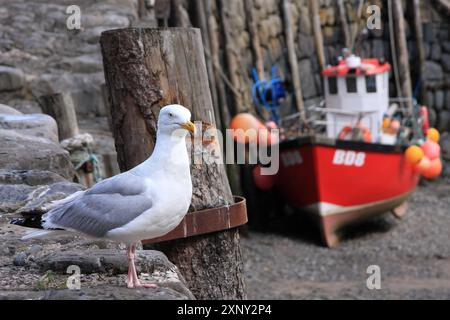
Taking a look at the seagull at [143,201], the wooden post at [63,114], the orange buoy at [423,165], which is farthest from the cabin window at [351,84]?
the seagull at [143,201]

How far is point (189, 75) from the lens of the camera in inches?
156

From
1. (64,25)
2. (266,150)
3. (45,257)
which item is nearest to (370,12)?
(266,150)

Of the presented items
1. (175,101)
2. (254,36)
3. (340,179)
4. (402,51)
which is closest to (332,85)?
(254,36)

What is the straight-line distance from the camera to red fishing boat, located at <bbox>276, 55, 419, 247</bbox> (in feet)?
33.7

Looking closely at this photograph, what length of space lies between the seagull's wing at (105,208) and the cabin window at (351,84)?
8.30m

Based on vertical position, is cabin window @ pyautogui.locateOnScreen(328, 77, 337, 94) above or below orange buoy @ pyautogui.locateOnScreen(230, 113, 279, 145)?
above

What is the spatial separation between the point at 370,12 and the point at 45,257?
32.2ft

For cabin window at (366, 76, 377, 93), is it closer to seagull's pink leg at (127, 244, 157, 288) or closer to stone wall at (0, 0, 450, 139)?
stone wall at (0, 0, 450, 139)

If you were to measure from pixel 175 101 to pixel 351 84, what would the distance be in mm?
7439

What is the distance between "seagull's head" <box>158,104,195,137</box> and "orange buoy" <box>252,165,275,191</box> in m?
7.74

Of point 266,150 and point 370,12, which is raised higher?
point 370,12

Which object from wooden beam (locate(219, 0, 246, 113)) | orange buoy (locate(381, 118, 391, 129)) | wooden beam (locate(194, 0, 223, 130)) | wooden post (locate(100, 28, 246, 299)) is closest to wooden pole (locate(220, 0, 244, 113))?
wooden beam (locate(219, 0, 246, 113))
